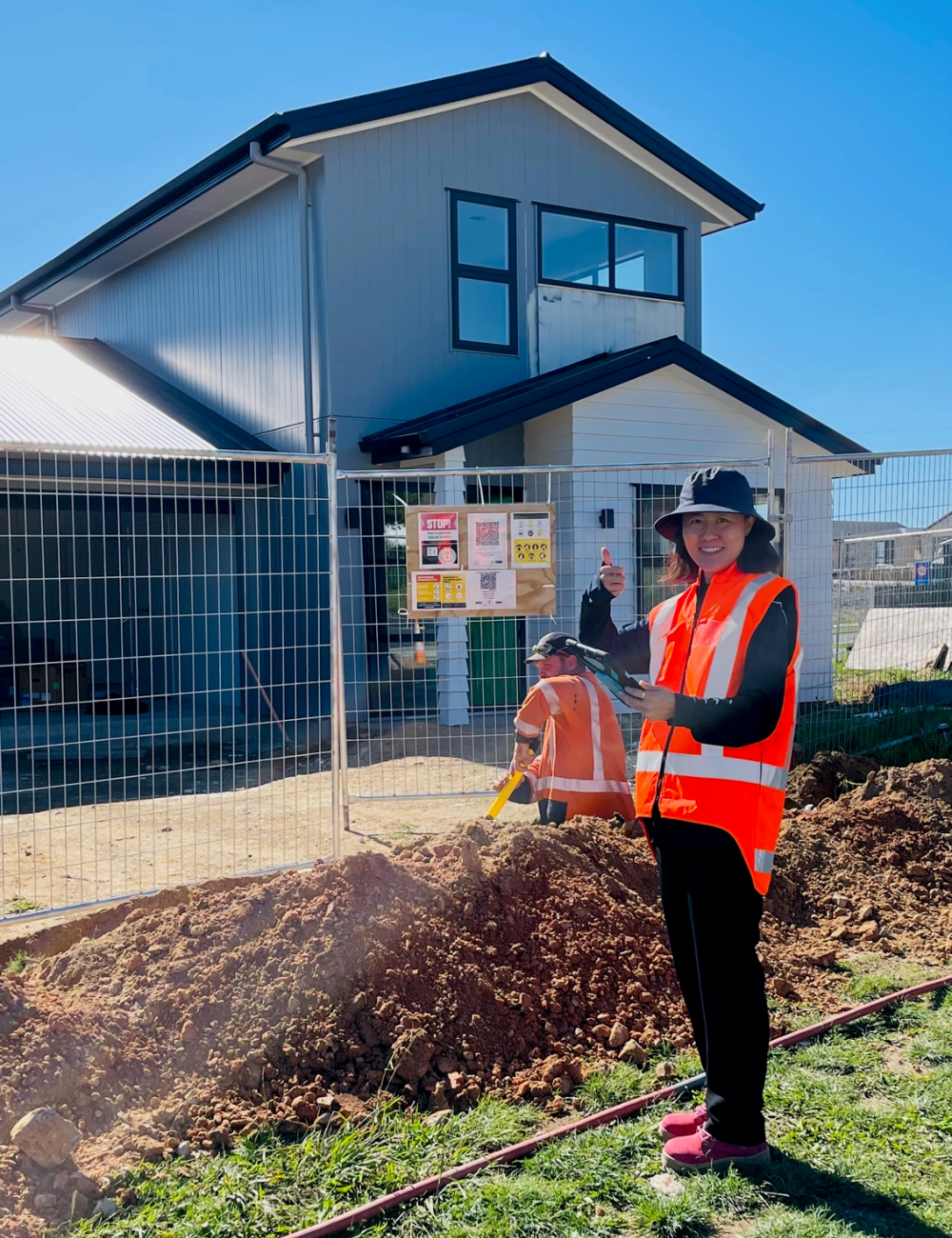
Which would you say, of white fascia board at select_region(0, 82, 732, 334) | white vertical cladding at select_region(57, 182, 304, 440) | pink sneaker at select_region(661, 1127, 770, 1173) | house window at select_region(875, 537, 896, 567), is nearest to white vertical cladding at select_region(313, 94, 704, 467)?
white fascia board at select_region(0, 82, 732, 334)

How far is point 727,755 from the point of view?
3.27 metres

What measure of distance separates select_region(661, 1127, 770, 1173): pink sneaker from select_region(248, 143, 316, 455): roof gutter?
400 inches

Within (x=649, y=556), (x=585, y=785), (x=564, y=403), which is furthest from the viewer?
(x=564, y=403)

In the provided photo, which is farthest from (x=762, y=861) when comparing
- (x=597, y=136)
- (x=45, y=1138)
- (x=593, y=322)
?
(x=597, y=136)

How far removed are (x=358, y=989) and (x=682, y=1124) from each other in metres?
1.28

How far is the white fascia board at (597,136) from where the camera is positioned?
12.4 metres

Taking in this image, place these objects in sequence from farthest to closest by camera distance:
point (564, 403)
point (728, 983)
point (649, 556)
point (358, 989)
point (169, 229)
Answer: point (169, 229), point (564, 403), point (649, 556), point (358, 989), point (728, 983)

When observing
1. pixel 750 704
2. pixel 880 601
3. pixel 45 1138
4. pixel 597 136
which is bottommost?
pixel 45 1138

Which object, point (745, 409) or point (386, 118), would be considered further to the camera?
point (745, 409)

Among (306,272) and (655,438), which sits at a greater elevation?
(306,272)

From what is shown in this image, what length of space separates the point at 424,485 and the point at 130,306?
827cm

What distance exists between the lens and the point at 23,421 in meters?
12.3

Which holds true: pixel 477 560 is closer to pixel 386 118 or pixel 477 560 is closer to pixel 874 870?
pixel 874 870

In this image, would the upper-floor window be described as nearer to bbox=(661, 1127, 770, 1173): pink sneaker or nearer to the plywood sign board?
the plywood sign board
